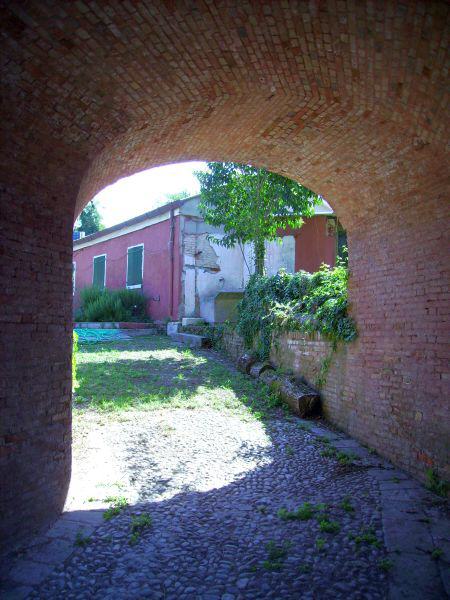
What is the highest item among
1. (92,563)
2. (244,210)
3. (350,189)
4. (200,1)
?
(244,210)

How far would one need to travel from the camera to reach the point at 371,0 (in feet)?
9.82

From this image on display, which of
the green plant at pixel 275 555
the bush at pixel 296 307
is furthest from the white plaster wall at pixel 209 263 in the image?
the green plant at pixel 275 555

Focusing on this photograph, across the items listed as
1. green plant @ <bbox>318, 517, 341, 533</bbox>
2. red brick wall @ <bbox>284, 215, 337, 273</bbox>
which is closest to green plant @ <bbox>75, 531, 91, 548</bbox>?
green plant @ <bbox>318, 517, 341, 533</bbox>

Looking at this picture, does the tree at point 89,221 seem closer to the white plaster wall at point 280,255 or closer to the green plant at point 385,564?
the white plaster wall at point 280,255

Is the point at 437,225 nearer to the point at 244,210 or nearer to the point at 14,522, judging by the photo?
the point at 14,522

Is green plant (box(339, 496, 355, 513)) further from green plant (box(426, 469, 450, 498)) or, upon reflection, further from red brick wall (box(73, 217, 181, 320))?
red brick wall (box(73, 217, 181, 320))

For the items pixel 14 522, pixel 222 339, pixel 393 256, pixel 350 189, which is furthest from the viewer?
pixel 222 339

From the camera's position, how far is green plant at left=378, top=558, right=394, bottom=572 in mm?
2945

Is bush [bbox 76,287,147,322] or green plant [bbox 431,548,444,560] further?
bush [bbox 76,287,147,322]

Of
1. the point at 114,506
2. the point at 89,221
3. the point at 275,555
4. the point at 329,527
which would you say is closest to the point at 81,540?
the point at 114,506

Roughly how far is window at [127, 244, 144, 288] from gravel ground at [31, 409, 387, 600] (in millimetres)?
13463

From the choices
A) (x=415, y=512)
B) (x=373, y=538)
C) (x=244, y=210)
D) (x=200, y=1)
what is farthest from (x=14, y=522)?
(x=244, y=210)

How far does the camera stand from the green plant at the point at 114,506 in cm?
371

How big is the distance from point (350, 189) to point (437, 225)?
1.47 meters
